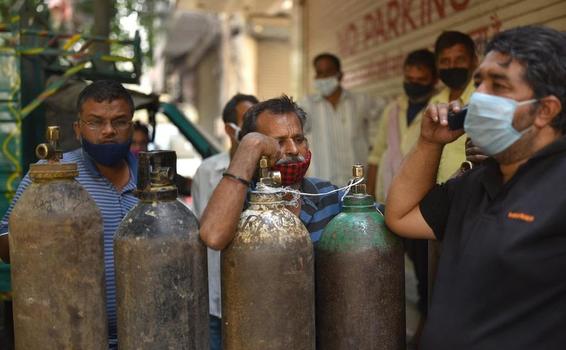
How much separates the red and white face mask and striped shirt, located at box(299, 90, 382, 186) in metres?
3.40

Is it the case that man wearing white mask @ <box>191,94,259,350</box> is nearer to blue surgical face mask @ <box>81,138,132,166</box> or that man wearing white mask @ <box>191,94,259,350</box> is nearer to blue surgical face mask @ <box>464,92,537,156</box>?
blue surgical face mask @ <box>81,138,132,166</box>

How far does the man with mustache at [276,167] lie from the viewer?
5.89 feet

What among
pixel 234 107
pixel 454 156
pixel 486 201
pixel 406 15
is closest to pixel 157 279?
pixel 486 201

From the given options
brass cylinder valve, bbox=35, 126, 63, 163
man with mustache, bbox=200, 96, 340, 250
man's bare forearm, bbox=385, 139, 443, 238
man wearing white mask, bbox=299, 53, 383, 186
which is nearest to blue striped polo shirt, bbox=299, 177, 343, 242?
man with mustache, bbox=200, 96, 340, 250

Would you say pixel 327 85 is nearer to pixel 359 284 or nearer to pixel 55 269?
pixel 359 284

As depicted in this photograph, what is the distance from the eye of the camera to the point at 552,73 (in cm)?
165

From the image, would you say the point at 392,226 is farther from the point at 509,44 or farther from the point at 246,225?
the point at 509,44

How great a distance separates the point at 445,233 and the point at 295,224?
447 mm

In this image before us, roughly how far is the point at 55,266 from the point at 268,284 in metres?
0.59

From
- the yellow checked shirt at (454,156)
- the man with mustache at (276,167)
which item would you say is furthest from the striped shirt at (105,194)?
the yellow checked shirt at (454,156)

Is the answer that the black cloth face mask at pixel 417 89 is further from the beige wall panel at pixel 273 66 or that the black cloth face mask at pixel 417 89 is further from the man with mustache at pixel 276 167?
the beige wall panel at pixel 273 66

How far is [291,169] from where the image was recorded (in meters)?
2.30

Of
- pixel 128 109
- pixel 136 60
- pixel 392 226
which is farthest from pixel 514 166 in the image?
pixel 136 60

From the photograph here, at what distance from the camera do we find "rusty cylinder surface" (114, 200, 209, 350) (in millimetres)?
1737
